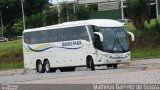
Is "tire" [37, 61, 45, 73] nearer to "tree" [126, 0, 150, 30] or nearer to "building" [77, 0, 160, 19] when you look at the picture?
"tree" [126, 0, 150, 30]

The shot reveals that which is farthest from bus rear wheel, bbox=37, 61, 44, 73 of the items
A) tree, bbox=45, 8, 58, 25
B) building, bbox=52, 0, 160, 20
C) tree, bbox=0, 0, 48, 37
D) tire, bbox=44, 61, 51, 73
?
tree, bbox=0, 0, 48, 37

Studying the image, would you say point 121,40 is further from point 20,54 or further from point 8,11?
point 8,11

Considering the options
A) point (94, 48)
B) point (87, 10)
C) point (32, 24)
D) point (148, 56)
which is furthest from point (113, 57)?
point (32, 24)

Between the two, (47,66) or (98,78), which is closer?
(98,78)

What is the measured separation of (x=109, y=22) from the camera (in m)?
33.7

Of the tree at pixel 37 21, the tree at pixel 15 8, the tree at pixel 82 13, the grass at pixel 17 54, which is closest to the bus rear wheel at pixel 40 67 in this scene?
the grass at pixel 17 54

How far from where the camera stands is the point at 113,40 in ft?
110

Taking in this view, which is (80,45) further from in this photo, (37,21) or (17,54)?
(37,21)

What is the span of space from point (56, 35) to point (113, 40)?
5.17 meters

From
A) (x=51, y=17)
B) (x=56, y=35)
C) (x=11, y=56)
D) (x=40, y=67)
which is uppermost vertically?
(x=56, y=35)

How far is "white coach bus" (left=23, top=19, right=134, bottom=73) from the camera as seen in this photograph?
32969 mm

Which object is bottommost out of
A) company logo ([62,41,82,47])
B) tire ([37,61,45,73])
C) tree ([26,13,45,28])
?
tire ([37,61,45,73])

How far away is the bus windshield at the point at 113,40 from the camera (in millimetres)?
33156

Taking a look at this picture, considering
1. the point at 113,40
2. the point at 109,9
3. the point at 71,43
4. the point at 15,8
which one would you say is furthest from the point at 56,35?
the point at 15,8
